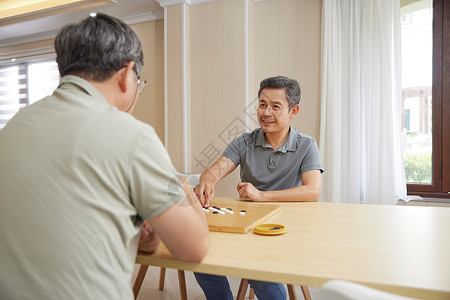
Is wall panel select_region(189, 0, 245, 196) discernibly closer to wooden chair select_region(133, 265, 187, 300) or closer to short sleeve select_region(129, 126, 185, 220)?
wooden chair select_region(133, 265, 187, 300)

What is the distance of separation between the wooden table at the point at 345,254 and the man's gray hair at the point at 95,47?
54 centimetres

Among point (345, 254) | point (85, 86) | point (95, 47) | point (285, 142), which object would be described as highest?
point (95, 47)

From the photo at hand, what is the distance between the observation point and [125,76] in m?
0.98

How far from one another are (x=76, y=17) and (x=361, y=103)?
3.45 m

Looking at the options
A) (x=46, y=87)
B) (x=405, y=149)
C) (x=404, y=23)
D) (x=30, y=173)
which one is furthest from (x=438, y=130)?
(x=46, y=87)

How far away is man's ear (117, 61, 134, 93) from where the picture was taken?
98cm

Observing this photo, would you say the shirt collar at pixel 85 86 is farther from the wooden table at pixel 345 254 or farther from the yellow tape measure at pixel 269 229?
the yellow tape measure at pixel 269 229

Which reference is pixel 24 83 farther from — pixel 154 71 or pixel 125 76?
pixel 125 76

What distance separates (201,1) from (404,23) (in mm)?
1982

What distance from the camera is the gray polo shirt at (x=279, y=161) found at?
2096 millimetres

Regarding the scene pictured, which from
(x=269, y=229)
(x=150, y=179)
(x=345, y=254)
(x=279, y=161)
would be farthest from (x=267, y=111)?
(x=150, y=179)

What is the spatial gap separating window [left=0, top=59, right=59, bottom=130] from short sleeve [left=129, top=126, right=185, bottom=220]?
4883 millimetres

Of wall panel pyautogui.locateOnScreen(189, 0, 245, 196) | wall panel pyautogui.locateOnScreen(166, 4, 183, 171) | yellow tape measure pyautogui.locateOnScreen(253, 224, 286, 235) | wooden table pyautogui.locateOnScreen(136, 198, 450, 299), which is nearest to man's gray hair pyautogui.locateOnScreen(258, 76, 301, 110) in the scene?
wooden table pyautogui.locateOnScreen(136, 198, 450, 299)

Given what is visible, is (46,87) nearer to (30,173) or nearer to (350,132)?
(350,132)
